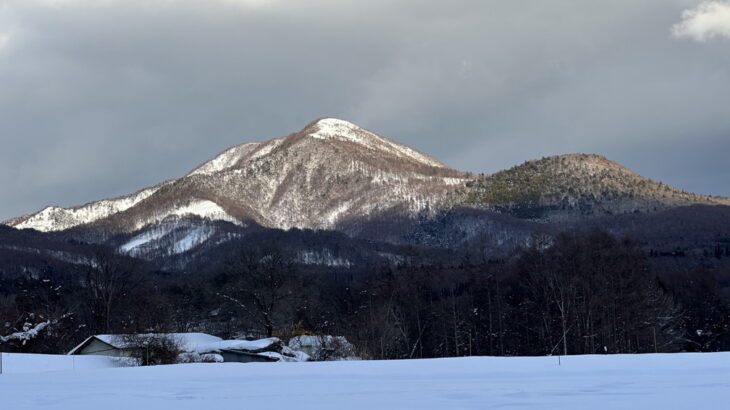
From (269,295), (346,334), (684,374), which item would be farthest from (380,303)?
(684,374)

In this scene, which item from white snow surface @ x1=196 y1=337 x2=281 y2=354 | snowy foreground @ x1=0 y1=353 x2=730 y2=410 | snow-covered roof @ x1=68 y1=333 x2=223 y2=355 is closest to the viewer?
snowy foreground @ x1=0 y1=353 x2=730 y2=410

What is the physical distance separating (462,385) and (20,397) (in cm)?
1205

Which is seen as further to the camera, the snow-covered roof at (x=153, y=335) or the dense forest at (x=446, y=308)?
the dense forest at (x=446, y=308)

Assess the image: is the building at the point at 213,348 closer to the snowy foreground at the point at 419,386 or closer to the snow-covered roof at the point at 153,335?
the snow-covered roof at the point at 153,335

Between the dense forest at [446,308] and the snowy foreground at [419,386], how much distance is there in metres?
31.3

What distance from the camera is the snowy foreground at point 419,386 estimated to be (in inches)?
713

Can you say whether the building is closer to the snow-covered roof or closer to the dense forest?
the snow-covered roof

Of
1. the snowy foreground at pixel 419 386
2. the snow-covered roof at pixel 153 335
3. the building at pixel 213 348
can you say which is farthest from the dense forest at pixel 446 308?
the snowy foreground at pixel 419 386

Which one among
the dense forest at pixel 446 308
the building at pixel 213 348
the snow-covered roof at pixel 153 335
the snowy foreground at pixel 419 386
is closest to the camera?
the snowy foreground at pixel 419 386

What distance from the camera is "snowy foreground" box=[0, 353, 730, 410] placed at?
18.1 meters

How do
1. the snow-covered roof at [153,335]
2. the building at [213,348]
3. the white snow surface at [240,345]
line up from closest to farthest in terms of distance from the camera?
the snow-covered roof at [153,335] → the building at [213,348] → the white snow surface at [240,345]

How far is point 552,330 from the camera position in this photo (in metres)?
71.5

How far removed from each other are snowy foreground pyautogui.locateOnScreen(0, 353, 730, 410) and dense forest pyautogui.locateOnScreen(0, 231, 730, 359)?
103 ft

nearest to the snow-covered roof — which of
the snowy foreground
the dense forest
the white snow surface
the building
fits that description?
the building
